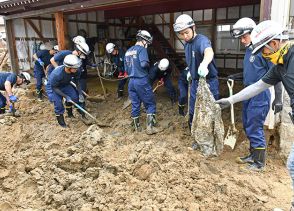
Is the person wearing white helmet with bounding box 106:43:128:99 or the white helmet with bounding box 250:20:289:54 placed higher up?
Result: the white helmet with bounding box 250:20:289:54

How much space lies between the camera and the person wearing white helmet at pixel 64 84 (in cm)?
474

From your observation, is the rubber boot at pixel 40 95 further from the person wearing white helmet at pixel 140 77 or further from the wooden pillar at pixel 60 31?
the person wearing white helmet at pixel 140 77

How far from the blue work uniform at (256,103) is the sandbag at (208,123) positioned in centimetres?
38

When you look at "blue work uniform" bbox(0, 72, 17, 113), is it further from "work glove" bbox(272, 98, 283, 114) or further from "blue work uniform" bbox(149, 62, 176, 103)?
"work glove" bbox(272, 98, 283, 114)

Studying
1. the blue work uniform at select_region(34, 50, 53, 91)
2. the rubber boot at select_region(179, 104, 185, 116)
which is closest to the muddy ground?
the rubber boot at select_region(179, 104, 185, 116)

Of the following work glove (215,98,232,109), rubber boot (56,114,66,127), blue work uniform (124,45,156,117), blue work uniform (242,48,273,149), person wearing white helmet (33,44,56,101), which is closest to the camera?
work glove (215,98,232,109)

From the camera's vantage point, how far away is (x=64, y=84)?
5191 millimetres

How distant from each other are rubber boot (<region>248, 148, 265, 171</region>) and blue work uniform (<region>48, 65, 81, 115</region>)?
3.57 metres

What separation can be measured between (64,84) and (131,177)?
3022 mm

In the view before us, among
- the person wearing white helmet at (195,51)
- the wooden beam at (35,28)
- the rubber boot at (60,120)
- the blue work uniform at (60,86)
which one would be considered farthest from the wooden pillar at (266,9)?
the wooden beam at (35,28)

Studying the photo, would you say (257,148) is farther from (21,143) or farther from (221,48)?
(221,48)

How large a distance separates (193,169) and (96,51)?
861 cm

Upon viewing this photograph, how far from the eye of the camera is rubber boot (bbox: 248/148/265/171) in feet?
10.7

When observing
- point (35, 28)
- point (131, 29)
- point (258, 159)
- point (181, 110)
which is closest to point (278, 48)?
point (258, 159)
